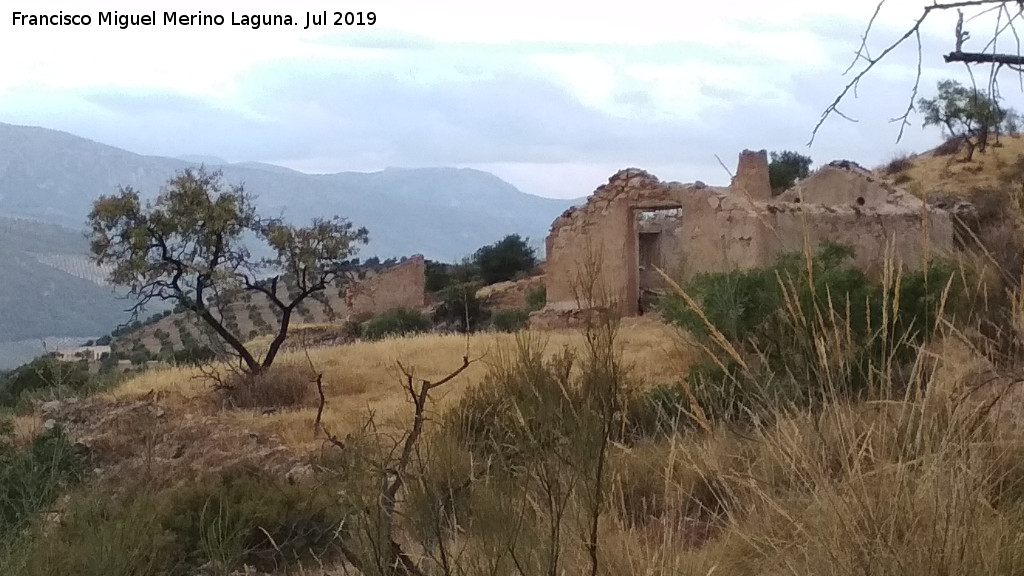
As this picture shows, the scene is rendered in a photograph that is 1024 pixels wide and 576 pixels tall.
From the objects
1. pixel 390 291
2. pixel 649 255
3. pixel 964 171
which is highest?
pixel 964 171

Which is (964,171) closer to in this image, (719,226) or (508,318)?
(508,318)

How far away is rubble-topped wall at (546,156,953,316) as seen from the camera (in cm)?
1535

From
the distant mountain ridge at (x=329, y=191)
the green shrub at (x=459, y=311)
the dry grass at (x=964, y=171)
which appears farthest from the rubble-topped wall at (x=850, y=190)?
the distant mountain ridge at (x=329, y=191)

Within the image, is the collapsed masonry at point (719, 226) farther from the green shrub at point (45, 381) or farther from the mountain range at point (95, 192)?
the mountain range at point (95, 192)

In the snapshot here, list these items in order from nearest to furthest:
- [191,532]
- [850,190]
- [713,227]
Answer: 1. [191,532]
2. [713,227]
3. [850,190]

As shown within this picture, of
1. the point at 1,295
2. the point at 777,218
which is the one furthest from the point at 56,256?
the point at 777,218

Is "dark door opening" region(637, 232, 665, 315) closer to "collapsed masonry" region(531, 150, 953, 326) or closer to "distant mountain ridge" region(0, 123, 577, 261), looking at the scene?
"collapsed masonry" region(531, 150, 953, 326)

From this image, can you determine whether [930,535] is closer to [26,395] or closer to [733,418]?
[733,418]

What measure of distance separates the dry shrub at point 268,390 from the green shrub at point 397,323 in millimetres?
10305

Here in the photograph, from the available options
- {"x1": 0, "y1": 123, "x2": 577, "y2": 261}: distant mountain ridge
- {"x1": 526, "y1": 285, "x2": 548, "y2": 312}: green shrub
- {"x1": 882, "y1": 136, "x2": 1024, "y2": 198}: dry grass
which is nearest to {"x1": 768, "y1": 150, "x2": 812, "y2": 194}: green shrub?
{"x1": 882, "y1": 136, "x2": 1024, "y2": 198}: dry grass

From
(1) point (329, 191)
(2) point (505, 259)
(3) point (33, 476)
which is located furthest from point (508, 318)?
(1) point (329, 191)

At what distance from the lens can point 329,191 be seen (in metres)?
76.4

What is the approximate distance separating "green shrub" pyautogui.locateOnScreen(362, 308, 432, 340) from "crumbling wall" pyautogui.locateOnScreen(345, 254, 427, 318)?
3.91ft

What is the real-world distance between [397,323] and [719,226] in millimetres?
10141
